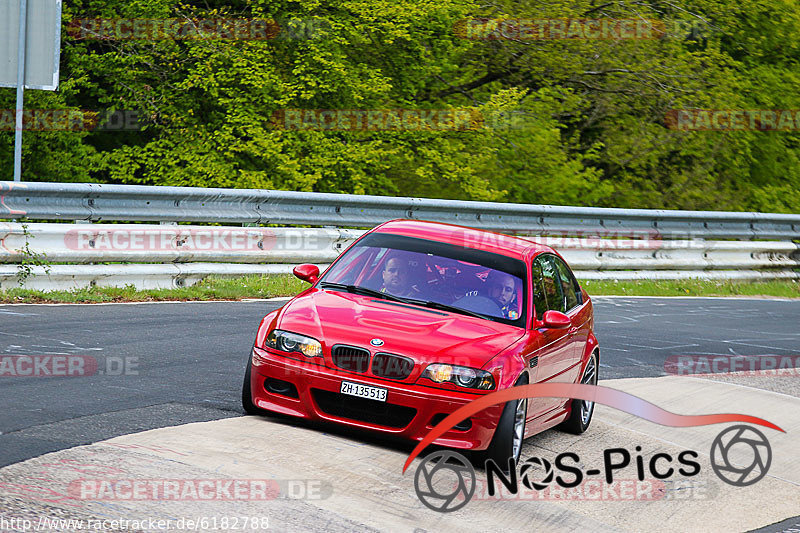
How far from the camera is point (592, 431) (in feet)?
26.3

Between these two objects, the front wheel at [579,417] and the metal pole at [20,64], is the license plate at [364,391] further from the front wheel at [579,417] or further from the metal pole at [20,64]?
the metal pole at [20,64]

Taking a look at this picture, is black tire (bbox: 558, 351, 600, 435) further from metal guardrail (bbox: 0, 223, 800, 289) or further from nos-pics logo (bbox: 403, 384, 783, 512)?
metal guardrail (bbox: 0, 223, 800, 289)

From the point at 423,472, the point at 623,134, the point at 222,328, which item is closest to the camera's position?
the point at 423,472

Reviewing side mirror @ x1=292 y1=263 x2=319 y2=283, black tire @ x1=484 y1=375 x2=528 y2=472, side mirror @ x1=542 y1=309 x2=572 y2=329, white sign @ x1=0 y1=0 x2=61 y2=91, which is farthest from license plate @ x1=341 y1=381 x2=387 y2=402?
white sign @ x1=0 y1=0 x2=61 y2=91

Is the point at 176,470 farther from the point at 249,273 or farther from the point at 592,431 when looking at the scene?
the point at 249,273

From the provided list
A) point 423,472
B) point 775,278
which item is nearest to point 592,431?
point 423,472

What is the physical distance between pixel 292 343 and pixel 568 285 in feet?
8.81

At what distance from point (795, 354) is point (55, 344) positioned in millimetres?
8570

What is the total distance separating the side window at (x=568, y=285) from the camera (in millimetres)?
8245

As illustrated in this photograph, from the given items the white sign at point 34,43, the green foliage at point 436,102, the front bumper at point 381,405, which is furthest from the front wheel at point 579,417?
the green foliage at point 436,102

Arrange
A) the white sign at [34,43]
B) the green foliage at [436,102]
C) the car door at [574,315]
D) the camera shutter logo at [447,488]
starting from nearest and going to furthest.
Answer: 1. the camera shutter logo at [447,488]
2. the car door at [574,315]
3. the white sign at [34,43]
4. the green foliage at [436,102]

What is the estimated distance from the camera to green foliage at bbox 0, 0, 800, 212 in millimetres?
19062

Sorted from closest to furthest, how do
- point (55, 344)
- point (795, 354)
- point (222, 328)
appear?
point (55, 344), point (222, 328), point (795, 354)

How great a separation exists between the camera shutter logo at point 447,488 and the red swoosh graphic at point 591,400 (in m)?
0.13
